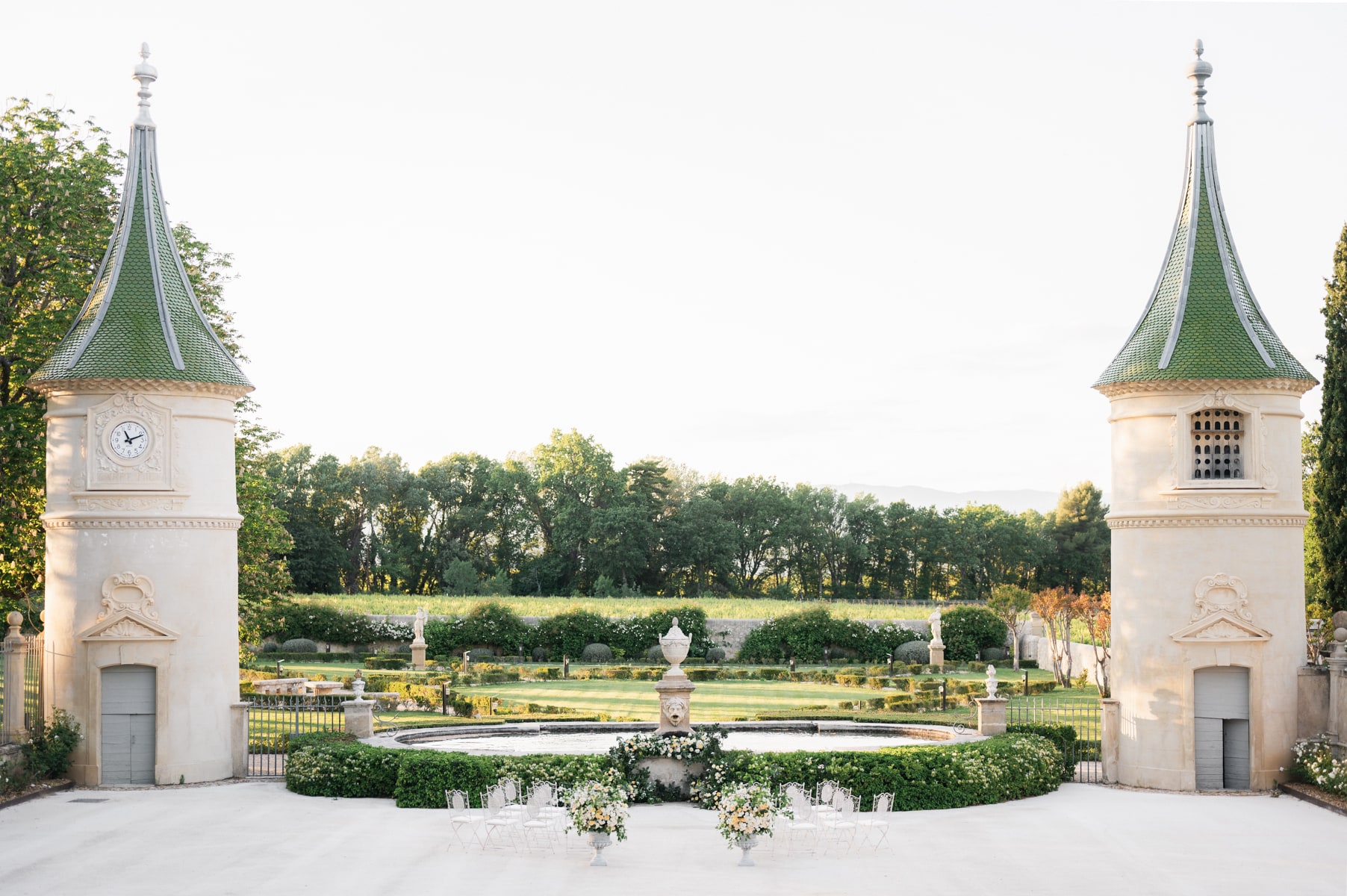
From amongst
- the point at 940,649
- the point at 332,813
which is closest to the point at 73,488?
the point at 332,813

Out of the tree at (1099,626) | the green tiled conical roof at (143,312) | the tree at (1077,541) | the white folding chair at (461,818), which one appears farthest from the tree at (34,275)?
the tree at (1077,541)

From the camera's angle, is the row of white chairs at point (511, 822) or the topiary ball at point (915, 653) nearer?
the row of white chairs at point (511, 822)

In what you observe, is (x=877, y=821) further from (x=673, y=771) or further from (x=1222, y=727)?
(x=1222, y=727)

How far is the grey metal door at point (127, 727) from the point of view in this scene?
24312 mm

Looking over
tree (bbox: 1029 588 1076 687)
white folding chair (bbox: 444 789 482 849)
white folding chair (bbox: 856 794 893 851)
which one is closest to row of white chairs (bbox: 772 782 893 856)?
white folding chair (bbox: 856 794 893 851)

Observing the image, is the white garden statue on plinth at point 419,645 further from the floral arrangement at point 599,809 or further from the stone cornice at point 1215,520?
the floral arrangement at point 599,809

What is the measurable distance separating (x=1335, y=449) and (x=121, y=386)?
95.2 feet

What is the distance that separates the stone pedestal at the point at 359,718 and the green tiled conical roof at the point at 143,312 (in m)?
6.82

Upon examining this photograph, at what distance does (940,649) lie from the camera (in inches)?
2130

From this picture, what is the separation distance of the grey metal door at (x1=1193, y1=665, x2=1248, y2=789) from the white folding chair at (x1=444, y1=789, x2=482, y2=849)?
13.8 meters

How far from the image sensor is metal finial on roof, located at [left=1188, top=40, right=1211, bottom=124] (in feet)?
86.1

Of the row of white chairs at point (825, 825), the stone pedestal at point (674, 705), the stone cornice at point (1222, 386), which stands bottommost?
the row of white chairs at point (825, 825)

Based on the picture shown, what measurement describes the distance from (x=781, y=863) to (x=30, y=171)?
23835 millimetres

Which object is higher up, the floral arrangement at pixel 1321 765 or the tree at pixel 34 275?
the tree at pixel 34 275
